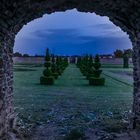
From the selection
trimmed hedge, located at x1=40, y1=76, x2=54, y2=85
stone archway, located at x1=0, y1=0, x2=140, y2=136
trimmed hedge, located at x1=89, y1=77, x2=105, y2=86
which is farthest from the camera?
trimmed hedge, located at x1=40, y1=76, x2=54, y2=85

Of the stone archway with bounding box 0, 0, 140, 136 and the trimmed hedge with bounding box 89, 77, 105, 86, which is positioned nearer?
the stone archway with bounding box 0, 0, 140, 136

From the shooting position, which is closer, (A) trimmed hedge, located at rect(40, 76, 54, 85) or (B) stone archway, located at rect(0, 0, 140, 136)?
(B) stone archway, located at rect(0, 0, 140, 136)

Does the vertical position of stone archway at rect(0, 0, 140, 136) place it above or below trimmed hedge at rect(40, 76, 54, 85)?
above

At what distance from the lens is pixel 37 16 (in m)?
9.13

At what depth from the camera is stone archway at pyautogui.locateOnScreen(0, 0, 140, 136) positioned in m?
7.87

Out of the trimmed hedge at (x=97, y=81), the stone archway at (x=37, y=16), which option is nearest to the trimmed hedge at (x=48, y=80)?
the trimmed hedge at (x=97, y=81)

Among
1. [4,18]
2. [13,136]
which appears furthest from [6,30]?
[13,136]

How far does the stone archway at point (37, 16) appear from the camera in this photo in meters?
7.87

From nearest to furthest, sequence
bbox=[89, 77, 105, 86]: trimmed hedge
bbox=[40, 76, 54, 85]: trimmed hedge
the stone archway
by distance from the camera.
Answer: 1. the stone archway
2. bbox=[89, 77, 105, 86]: trimmed hedge
3. bbox=[40, 76, 54, 85]: trimmed hedge

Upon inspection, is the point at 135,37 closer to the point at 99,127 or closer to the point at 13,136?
the point at 99,127

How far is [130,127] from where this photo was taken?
31.2ft

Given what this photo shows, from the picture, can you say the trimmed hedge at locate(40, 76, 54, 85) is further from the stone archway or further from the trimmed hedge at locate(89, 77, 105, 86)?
the stone archway

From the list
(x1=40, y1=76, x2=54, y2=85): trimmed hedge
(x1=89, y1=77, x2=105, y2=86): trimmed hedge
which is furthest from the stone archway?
(x1=40, y1=76, x2=54, y2=85): trimmed hedge

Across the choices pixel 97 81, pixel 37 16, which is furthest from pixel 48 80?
pixel 37 16
